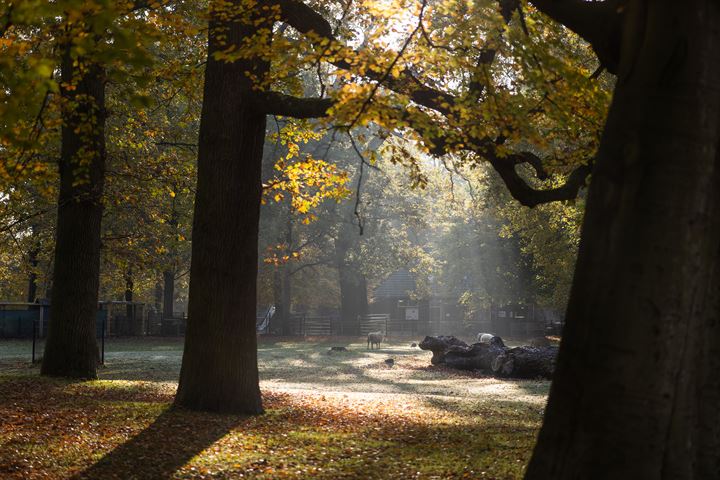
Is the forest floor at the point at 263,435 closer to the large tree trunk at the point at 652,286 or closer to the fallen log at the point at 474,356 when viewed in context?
the large tree trunk at the point at 652,286

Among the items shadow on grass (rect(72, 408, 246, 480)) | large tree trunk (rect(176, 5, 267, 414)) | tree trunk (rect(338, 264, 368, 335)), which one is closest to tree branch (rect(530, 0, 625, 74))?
shadow on grass (rect(72, 408, 246, 480))

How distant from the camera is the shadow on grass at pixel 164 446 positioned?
718cm

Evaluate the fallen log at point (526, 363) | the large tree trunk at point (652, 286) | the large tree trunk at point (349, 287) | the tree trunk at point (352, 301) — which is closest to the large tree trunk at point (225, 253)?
the large tree trunk at point (652, 286)

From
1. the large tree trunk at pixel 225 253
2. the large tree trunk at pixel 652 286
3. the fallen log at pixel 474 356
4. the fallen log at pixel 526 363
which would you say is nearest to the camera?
the large tree trunk at pixel 652 286

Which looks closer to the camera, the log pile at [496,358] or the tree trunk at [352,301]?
the log pile at [496,358]

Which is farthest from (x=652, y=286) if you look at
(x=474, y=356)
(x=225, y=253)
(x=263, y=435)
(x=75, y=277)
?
(x=474, y=356)

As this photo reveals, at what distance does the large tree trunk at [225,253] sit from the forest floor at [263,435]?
0.57m

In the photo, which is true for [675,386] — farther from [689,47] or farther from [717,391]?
[689,47]

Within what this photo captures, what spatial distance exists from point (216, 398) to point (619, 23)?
25.5 feet

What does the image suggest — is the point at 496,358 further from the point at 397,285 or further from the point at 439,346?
the point at 397,285

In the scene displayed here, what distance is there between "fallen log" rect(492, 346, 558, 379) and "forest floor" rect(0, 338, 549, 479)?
4789 millimetres

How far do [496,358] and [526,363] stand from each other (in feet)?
3.99

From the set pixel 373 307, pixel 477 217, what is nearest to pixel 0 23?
pixel 477 217

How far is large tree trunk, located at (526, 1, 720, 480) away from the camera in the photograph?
4.33 m
